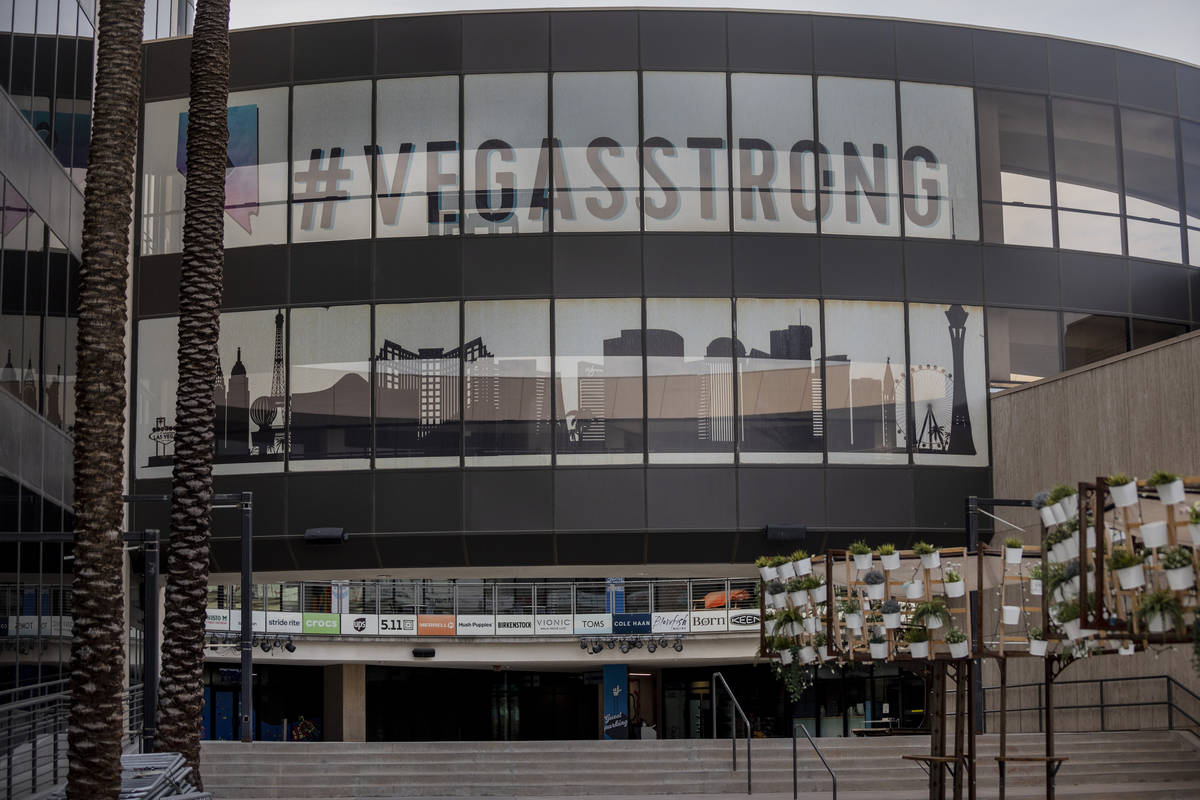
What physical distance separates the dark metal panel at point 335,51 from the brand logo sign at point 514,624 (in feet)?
93.3

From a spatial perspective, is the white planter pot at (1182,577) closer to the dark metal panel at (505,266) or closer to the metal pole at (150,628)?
the metal pole at (150,628)

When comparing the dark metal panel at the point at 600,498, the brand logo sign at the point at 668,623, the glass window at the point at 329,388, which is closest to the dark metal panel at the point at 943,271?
the dark metal panel at the point at 600,498

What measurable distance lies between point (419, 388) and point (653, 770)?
293 inches

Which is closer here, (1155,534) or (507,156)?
(1155,534)

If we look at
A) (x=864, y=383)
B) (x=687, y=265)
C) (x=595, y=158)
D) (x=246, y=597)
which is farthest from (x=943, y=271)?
(x=246, y=597)

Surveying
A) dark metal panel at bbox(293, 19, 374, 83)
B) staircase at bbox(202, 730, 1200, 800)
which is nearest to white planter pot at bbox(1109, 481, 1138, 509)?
staircase at bbox(202, 730, 1200, 800)

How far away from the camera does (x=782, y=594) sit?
58.9 ft

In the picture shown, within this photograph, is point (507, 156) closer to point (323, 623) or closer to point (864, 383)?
point (864, 383)

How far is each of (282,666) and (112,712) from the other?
48.7 m

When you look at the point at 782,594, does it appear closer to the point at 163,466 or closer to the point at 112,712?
the point at 112,712

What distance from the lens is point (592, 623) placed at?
170 feet

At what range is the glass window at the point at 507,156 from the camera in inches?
1000

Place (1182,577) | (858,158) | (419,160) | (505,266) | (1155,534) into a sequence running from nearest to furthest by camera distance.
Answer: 1. (1182,577)
2. (1155,534)
3. (505,266)
4. (419,160)
5. (858,158)

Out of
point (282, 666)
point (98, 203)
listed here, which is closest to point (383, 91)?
point (98, 203)
